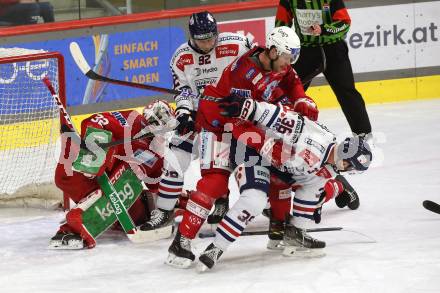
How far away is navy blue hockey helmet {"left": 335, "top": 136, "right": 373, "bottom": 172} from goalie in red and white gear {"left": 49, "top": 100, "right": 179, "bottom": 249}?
938mm

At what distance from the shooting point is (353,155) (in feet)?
14.4

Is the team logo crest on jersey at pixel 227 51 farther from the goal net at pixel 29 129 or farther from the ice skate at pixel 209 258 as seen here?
the ice skate at pixel 209 258

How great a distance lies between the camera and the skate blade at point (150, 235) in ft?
15.9

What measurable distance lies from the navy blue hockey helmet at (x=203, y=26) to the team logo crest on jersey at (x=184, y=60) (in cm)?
17

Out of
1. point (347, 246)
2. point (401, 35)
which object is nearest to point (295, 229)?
point (347, 246)

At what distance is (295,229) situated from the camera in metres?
4.50

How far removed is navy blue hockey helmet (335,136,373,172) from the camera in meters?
4.39

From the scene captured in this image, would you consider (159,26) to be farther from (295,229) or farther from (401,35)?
(295,229)

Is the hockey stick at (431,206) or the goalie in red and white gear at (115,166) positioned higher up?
the goalie in red and white gear at (115,166)

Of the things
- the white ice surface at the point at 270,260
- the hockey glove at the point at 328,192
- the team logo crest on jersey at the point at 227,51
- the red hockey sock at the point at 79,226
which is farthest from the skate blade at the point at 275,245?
the team logo crest on jersey at the point at 227,51

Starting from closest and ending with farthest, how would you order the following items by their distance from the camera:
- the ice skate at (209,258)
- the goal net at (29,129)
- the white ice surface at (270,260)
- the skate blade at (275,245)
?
the white ice surface at (270,260) → the ice skate at (209,258) → the skate blade at (275,245) → the goal net at (29,129)

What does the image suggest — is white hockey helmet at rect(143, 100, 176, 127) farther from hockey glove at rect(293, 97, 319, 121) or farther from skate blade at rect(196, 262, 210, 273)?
skate blade at rect(196, 262, 210, 273)

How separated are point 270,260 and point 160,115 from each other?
0.96 meters

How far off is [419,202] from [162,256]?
159 cm
